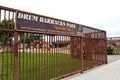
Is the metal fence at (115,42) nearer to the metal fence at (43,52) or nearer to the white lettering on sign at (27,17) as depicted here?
the metal fence at (43,52)

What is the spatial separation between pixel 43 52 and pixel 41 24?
1.06m

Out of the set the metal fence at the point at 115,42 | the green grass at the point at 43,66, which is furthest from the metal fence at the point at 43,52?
the metal fence at the point at 115,42

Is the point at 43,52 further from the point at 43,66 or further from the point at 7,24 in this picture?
the point at 7,24

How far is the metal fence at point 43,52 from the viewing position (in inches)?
280

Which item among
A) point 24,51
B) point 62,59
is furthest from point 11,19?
point 62,59

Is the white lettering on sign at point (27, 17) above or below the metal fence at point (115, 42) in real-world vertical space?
above

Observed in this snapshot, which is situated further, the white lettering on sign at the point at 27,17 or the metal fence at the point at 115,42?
the metal fence at the point at 115,42

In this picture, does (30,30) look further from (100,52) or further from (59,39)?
(100,52)

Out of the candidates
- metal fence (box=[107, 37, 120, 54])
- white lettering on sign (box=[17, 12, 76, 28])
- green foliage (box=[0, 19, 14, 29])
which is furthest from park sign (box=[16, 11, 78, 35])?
metal fence (box=[107, 37, 120, 54])

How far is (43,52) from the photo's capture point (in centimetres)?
877

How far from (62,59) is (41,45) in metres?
1.94

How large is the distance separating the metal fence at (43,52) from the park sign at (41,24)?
0.39 feet

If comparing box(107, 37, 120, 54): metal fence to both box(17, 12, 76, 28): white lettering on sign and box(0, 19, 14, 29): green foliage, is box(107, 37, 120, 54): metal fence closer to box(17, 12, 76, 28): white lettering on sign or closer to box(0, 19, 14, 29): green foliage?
box(17, 12, 76, 28): white lettering on sign

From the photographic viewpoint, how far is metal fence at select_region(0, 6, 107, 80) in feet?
23.4
